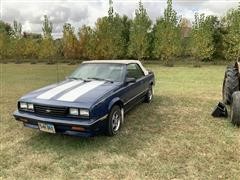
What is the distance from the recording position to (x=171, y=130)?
221 inches

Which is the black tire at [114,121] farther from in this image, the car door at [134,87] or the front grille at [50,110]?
the front grille at [50,110]

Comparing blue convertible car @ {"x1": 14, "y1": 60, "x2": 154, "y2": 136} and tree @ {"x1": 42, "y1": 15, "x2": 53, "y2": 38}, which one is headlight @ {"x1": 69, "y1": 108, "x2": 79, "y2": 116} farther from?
tree @ {"x1": 42, "y1": 15, "x2": 53, "y2": 38}

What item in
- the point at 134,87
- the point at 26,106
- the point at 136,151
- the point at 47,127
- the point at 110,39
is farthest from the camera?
the point at 110,39

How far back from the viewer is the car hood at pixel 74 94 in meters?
4.66

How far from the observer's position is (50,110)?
472 cm

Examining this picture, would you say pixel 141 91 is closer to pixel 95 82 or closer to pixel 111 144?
pixel 95 82

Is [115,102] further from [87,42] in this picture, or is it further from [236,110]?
[87,42]

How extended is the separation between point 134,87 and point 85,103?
2076mm

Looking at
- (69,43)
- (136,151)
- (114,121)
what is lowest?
(136,151)

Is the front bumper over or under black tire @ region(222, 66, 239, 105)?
under

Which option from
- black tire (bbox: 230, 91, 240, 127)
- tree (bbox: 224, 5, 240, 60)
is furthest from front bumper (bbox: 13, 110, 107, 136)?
tree (bbox: 224, 5, 240, 60)

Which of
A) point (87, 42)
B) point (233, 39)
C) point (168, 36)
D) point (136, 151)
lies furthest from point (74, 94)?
Result: point (87, 42)

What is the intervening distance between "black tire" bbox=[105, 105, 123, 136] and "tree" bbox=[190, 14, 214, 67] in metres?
20.3

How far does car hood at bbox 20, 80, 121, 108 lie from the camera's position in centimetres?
466
